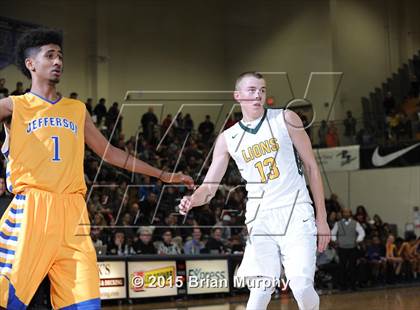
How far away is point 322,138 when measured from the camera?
2541 centimetres

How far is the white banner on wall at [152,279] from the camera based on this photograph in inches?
550

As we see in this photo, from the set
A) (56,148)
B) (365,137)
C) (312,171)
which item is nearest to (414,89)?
(365,137)

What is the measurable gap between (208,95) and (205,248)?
15695 mm

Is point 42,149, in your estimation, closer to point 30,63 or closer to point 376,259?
point 30,63

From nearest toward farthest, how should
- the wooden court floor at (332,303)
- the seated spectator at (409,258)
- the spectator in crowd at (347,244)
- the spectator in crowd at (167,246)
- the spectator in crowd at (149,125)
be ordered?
1. the wooden court floor at (332,303)
2. the spectator in crowd at (167,246)
3. the spectator in crowd at (347,244)
4. the seated spectator at (409,258)
5. the spectator in crowd at (149,125)

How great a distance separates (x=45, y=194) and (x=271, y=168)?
2.04 m

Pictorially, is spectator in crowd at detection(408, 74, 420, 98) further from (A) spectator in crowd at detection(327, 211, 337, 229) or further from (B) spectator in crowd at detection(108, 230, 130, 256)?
Answer: (B) spectator in crowd at detection(108, 230, 130, 256)

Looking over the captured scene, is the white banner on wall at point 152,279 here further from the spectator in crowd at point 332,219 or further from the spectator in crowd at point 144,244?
the spectator in crowd at point 332,219

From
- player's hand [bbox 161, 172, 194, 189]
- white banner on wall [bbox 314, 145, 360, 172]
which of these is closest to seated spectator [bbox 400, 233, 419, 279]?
white banner on wall [bbox 314, 145, 360, 172]

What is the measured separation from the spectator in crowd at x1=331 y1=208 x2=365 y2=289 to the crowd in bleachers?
2 centimetres

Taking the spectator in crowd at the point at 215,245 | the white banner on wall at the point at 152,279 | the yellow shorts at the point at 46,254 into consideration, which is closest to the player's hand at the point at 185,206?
the yellow shorts at the point at 46,254

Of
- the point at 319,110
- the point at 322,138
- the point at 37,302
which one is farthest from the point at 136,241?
the point at 319,110

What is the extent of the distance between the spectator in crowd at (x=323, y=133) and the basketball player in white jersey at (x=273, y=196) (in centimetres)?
1906

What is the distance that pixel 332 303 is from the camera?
43.9 feet
